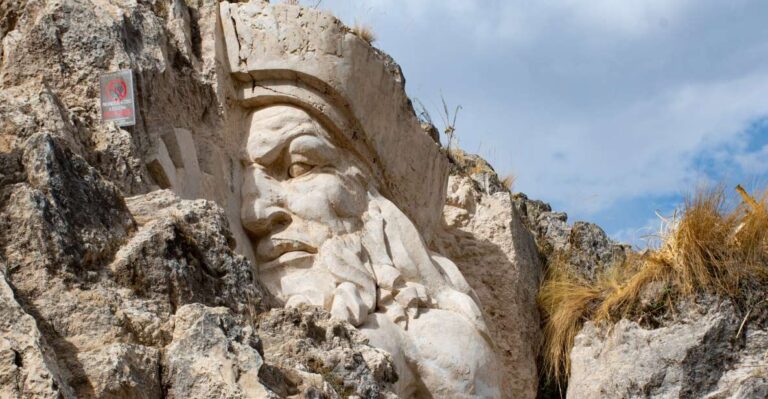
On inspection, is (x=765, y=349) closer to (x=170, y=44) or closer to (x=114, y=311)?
(x=170, y=44)

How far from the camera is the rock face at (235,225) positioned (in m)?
4.02

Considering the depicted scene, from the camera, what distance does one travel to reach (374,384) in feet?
14.8

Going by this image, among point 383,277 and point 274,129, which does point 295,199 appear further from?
point 383,277

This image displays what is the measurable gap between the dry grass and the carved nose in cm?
209

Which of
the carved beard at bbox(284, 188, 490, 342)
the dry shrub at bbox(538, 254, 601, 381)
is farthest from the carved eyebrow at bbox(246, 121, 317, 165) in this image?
the dry shrub at bbox(538, 254, 601, 381)

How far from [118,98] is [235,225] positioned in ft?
2.62

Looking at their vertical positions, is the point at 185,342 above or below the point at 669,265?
below

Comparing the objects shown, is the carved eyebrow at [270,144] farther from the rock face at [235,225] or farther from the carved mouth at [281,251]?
the carved mouth at [281,251]

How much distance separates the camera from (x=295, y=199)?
19.9 ft

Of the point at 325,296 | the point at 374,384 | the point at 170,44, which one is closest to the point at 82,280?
the point at 374,384

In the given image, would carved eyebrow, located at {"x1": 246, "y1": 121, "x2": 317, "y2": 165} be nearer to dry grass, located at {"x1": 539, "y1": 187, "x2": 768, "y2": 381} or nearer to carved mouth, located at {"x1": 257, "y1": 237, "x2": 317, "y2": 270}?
carved mouth, located at {"x1": 257, "y1": 237, "x2": 317, "y2": 270}

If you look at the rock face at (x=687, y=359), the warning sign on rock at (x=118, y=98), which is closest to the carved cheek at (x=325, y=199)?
the warning sign on rock at (x=118, y=98)

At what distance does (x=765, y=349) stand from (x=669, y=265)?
2.15 feet

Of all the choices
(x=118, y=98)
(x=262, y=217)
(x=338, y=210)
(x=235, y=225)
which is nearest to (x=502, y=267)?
(x=338, y=210)
